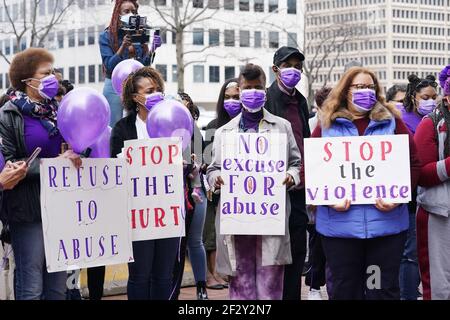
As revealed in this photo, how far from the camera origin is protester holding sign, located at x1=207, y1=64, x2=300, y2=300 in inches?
286

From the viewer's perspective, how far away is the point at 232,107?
8.53 m

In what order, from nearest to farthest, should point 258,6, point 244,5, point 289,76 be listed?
point 289,76 → point 244,5 → point 258,6

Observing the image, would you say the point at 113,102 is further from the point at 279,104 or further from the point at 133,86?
the point at 279,104

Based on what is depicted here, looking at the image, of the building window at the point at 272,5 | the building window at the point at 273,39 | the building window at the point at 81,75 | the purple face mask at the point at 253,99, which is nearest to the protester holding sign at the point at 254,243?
the purple face mask at the point at 253,99

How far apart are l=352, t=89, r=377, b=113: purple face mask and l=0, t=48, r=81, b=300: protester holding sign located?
2028mm

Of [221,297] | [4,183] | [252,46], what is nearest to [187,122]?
[4,183]

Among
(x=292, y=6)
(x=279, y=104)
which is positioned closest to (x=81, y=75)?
(x=292, y=6)

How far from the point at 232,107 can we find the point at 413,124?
1788 millimetres

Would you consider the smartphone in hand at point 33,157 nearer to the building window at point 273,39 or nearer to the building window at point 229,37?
the building window at point 229,37

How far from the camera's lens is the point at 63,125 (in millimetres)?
6570

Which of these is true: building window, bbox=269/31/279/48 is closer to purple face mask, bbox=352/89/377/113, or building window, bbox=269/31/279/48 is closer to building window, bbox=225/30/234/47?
building window, bbox=225/30/234/47

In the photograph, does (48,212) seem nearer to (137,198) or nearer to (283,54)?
(137,198)

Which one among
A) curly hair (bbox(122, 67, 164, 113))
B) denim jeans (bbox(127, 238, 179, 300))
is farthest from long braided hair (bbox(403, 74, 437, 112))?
denim jeans (bbox(127, 238, 179, 300))
